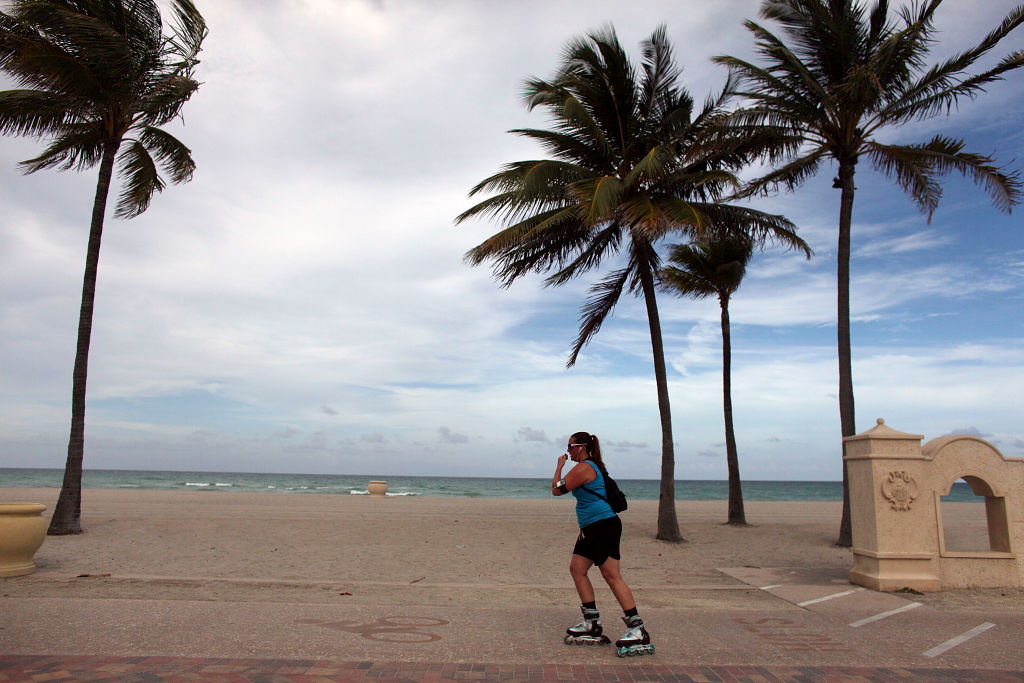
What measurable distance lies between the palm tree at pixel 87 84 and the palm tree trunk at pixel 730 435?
515 inches

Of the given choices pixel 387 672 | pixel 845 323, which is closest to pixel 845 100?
pixel 845 323

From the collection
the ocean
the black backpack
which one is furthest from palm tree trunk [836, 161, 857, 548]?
the ocean

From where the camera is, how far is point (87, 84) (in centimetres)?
1195

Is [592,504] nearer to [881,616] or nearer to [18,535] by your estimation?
[881,616]

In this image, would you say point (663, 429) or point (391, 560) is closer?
point (391, 560)

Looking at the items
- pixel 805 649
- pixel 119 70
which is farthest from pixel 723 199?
pixel 119 70

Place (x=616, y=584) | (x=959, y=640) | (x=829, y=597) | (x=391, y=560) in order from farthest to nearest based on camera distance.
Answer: (x=391, y=560)
(x=829, y=597)
(x=959, y=640)
(x=616, y=584)

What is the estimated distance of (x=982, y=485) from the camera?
8531 millimetres

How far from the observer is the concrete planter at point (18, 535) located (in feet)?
26.1

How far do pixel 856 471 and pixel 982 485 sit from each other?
1585 mm

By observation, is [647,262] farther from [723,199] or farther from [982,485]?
[982,485]

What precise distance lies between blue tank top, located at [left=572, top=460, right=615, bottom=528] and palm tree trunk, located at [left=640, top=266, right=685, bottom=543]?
7982 millimetres

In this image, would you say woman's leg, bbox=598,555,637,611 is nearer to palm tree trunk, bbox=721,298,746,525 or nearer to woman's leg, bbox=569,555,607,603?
woman's leg, bbox=569,555,607,603

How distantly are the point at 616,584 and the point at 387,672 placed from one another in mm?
1755
